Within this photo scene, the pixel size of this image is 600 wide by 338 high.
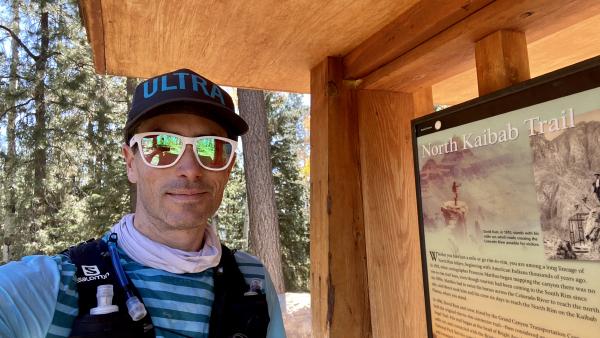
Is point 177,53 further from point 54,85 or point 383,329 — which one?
point 54,85

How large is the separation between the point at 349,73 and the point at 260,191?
6826 millimetres

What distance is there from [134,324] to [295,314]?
6868 millimetres

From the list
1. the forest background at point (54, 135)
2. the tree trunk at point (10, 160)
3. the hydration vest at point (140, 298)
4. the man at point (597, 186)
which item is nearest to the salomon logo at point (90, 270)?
the hydration vest at point (140, 298)

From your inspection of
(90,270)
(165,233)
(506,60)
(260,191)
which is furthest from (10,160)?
(506,60)

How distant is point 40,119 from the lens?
13523 mm

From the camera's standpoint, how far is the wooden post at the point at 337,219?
7.11 ft

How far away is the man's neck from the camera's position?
1.54 m

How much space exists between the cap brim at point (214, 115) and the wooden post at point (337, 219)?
644 mm

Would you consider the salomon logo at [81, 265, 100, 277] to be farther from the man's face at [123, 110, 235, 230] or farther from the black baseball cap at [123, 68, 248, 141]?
the black baseball cap at [123, 68, 248, 141]

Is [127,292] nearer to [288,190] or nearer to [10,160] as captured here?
[10,160]

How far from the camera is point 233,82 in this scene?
2.71 m

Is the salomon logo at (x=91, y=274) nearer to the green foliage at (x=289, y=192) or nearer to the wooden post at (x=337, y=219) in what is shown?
the wooden post at (x=337, y=219)

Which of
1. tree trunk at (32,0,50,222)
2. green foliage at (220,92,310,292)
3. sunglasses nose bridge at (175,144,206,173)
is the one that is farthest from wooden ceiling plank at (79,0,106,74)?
green foliage at (220,92,310,292)

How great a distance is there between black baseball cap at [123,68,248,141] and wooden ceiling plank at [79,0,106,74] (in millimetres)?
479
